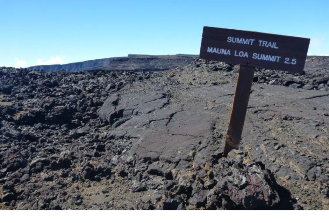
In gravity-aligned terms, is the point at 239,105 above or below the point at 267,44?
below

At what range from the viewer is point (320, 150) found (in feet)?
18.5

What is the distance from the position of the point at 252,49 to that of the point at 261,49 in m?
0.13

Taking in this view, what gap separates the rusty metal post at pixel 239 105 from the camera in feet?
16.6

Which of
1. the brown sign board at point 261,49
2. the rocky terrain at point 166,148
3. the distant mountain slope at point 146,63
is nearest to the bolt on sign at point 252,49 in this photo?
the brown sign board at point 261,49

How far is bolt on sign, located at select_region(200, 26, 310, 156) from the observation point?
4.86 m

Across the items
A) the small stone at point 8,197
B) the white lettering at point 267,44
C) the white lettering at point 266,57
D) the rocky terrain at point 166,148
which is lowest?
the small stone at point 8,197

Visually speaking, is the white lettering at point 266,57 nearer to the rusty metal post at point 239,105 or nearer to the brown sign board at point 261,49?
the brown sign board at point 261,49

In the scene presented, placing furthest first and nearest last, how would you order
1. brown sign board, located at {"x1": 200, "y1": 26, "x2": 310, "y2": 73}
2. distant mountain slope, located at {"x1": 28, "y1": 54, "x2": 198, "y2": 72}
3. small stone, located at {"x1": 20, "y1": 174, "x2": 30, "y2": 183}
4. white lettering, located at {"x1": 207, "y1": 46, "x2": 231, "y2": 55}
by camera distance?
distant mountain slope, located at {"x1": 28, "y1": 54, "x2": 198, "y2": 72}, small stone, located at {"x1": 20, "y1": 174, "x2": 30, "y2": 183}, white lettering, located at {"x1": 207, "y1": 46, "x2": 231, "y2": 55}, brown sign board, located at {"x1": 200, "y1": 26, "x2": 310, "y2": 73}

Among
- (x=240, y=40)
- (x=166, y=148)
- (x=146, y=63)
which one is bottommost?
(x=166, y=148)

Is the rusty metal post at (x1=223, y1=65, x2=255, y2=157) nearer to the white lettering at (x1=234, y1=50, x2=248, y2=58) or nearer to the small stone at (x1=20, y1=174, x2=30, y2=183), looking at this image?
the white lettering at (x1=234, y1=50, x2=248, y2=58)

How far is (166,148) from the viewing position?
20.6ft

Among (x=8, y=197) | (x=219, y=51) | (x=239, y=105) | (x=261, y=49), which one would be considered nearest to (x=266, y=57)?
(x=261, y=49)

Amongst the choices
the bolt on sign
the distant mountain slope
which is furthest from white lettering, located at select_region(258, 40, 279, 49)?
the distant mountain slope

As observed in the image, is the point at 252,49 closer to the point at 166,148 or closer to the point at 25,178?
the point at 166,148
